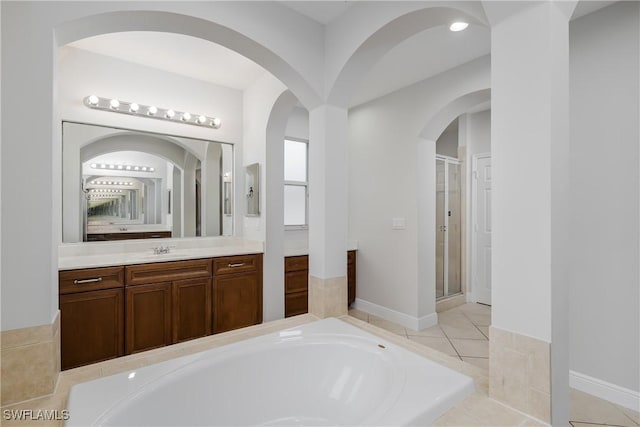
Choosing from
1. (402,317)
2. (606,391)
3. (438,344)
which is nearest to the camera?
(606,391)

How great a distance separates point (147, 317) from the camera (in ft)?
8.32

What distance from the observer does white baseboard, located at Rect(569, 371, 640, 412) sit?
1952 millimetres

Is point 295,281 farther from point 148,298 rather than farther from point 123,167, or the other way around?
point 123,167

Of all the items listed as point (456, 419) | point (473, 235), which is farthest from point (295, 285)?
point (473, 235)

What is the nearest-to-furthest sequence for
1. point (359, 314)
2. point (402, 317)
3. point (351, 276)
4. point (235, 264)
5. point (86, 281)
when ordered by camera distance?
point (86, 281) < point (235, 264) < point (402, 317) < point (359, 314) < point (351, 276)

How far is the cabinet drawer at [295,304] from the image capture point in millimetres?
3363

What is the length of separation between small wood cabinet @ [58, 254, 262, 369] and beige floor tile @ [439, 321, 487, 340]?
76.1 inches

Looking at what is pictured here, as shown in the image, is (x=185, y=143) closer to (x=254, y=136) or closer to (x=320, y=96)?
(x=254, y=136)

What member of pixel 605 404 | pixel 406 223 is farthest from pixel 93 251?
pixel 605 404

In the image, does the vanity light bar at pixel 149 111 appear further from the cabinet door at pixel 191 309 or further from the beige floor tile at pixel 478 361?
the beige floor tile at pixel 478 361

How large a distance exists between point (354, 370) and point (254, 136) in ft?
8.55

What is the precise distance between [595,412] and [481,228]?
2.52 metres

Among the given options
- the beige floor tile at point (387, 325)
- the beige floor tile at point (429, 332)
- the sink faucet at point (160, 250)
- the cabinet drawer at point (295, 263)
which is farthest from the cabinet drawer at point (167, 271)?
the beige floor tile at point (429, 332)

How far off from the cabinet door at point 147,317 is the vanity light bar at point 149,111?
1638mm
